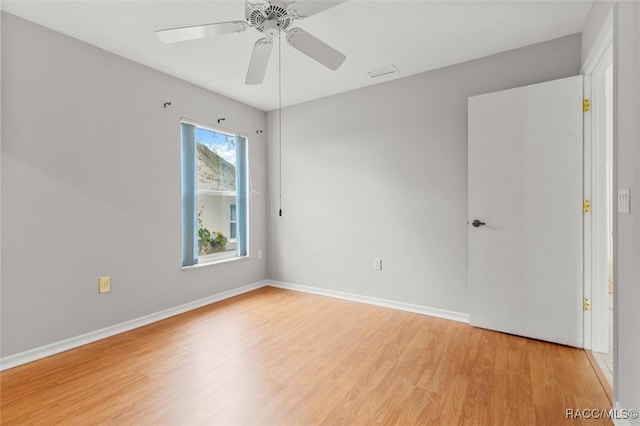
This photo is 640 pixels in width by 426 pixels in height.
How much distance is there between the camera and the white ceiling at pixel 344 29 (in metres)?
2.07

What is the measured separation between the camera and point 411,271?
10.4 ft

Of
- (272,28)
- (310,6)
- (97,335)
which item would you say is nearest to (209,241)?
(97,335)

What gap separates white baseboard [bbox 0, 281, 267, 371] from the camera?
2137 millimetres

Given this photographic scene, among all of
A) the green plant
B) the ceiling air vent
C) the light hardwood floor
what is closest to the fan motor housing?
the ceiling air vent

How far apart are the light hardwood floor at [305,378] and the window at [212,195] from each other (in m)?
1.03

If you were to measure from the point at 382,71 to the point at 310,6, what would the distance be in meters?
1.67

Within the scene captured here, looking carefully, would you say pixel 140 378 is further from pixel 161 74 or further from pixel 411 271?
pixel 161 74

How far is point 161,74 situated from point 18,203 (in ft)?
5.51

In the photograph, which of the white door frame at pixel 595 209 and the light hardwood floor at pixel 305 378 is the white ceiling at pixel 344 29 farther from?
the light hardwood floor at pixel 305 378

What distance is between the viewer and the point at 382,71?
3.05 m

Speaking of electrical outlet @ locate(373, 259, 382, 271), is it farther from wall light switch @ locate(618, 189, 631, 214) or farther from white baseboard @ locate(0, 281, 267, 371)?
wall light switch @ locate(618, 189, 631, 214)

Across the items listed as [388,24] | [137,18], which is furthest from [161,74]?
[388,24]

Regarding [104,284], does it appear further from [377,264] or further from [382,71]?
[382,71]

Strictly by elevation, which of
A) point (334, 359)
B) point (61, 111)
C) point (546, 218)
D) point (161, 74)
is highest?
point (161, 74)
